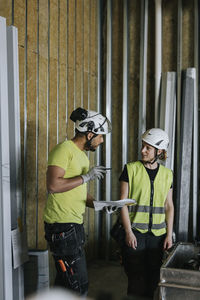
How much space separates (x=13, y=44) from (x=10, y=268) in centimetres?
158

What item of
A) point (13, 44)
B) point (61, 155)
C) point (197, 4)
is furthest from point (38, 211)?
point (197, 4)

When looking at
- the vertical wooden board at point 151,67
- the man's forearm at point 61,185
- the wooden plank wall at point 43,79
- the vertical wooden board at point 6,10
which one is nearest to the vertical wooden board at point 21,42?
the wooden plank wall at point 43,79

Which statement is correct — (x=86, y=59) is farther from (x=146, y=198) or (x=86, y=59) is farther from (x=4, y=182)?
(x=4, y=182)

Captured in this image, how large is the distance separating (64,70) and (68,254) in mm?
2348

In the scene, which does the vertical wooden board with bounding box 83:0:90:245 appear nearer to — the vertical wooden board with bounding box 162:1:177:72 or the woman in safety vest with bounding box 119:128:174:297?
the vertical wooden board with bounding box 162:1:177:72

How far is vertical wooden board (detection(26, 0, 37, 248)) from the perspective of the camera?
3.40 m

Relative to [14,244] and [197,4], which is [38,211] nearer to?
[14,244]

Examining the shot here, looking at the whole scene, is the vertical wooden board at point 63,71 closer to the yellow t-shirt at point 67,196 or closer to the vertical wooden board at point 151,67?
the vertical wooden board at point 151,67

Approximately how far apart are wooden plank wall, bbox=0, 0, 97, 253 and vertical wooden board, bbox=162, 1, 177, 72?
43.6 inches

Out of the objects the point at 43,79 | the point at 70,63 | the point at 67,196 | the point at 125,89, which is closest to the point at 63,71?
the point at 70,63

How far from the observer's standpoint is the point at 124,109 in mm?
A: 4891

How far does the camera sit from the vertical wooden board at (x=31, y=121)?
11.2 feet

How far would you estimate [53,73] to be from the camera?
385 cm

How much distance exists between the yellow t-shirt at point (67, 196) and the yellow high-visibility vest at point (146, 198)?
56 centimetres
